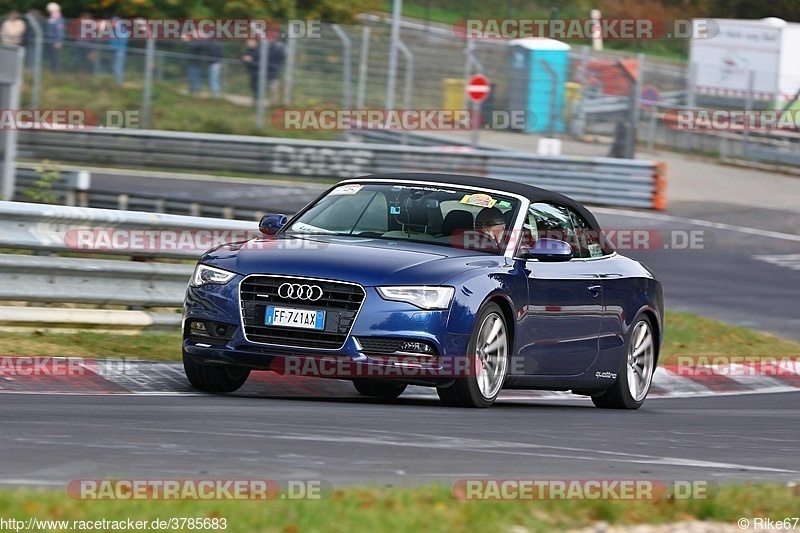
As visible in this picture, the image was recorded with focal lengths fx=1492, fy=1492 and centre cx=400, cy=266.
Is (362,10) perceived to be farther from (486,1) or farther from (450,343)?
(450,343)

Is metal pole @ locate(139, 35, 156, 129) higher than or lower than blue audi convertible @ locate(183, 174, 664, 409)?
higher

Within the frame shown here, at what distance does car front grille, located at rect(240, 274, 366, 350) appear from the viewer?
8766mm

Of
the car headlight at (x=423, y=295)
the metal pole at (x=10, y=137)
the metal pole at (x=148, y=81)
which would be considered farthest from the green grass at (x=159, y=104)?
the car headlight at (x=423, y=295)

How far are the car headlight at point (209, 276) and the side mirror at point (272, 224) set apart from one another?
91cm

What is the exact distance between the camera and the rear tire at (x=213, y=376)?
9.49 meters

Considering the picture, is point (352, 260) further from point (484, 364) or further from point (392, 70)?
point (392, 70)

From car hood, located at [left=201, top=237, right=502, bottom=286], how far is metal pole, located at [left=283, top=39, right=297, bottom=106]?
1979cm

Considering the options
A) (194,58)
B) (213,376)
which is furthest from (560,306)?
(194,58)

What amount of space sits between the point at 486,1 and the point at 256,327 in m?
48.2

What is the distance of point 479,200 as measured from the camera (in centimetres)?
998

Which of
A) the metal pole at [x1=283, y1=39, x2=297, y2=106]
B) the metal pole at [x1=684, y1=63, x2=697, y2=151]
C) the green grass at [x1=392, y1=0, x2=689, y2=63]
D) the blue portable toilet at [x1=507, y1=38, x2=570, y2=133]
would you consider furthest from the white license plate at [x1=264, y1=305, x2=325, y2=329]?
the green grass at [x1=392, y1=0, x2=689, y2=63]

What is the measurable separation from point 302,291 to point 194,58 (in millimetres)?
21002

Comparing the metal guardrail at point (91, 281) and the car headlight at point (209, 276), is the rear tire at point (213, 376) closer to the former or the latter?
the car headlight at point (209, 276)

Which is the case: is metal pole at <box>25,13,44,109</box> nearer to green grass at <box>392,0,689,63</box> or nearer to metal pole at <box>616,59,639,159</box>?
metal pole at <box>616,59,639,159</box>
